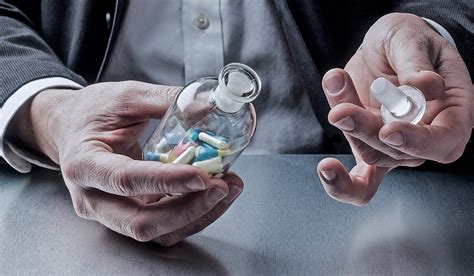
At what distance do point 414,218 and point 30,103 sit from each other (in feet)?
1.27

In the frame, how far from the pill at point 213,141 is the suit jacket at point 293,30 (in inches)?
10.5

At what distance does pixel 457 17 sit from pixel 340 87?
279 millimetres

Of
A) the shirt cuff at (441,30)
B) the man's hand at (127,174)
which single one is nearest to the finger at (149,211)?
the man's hand at (127,174)

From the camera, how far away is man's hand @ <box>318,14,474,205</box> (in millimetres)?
548

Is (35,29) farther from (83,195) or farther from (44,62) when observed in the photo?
(83,195)

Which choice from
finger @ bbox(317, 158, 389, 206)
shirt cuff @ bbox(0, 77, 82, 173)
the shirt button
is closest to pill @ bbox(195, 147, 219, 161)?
finger @ bbox(317, 158, 389, 206)

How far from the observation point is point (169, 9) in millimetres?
894

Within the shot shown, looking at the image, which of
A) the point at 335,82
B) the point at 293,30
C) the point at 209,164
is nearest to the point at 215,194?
the point at 209,164

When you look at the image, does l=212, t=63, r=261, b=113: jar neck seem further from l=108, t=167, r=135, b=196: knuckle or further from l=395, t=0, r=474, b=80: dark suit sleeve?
l=395, t=0, r=474, b=80: dark suit sleeve

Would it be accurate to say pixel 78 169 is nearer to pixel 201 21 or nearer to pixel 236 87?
pixel 236 87

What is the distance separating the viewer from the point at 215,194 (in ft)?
1.84

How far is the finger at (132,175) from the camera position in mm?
532

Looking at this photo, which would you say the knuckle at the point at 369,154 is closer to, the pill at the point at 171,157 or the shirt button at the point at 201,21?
the pill at the point at 171,157

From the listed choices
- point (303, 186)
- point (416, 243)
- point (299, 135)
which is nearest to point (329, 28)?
point (299, 135)
